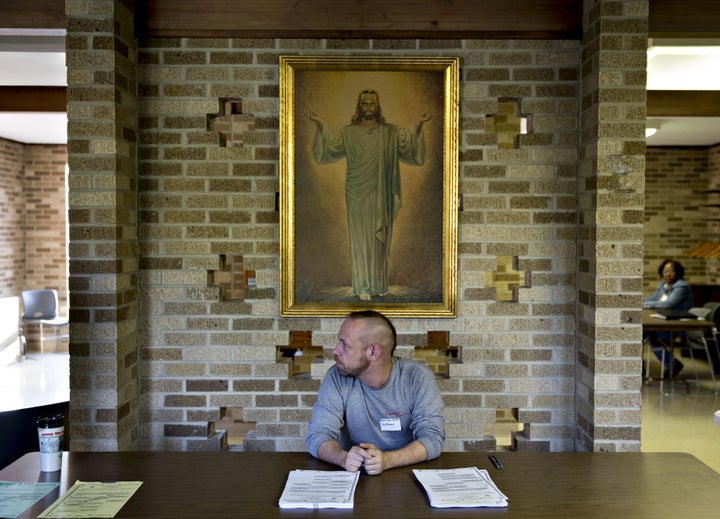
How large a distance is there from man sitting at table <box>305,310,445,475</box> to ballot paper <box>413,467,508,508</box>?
0.34 metres

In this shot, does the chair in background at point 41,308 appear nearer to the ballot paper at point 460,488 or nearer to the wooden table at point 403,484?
the wooden table at point 403,484

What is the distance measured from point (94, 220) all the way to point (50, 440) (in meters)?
1.20

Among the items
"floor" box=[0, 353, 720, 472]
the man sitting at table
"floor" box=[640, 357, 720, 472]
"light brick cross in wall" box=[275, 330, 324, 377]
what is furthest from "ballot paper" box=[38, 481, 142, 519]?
"floor" box=[640, 357, 720, 472]

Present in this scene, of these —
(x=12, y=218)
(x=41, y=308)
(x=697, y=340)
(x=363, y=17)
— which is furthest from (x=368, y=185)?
A: (x=12, y=218)

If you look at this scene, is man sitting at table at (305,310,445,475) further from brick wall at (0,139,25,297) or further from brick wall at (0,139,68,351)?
brick wall at (0,139,68,351)

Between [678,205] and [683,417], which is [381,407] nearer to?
[683,417]

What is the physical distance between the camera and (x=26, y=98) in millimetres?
6715

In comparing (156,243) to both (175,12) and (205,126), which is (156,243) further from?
(175,12)

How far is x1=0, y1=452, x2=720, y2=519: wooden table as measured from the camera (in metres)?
1.96

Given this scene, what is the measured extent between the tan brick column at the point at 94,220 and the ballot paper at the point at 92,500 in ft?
3.49

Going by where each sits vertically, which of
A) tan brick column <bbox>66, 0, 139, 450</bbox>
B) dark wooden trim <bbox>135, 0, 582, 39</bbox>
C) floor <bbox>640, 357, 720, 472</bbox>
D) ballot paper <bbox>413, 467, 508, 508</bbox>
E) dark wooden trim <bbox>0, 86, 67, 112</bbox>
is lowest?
floor <bbox>640, 357, 720, 472</bbox>

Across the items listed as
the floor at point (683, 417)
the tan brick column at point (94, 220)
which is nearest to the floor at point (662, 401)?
the floor at point (683, 417)

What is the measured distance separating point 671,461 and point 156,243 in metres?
2.49

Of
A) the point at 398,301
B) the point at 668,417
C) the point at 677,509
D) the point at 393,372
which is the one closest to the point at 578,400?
the point at 398,301
